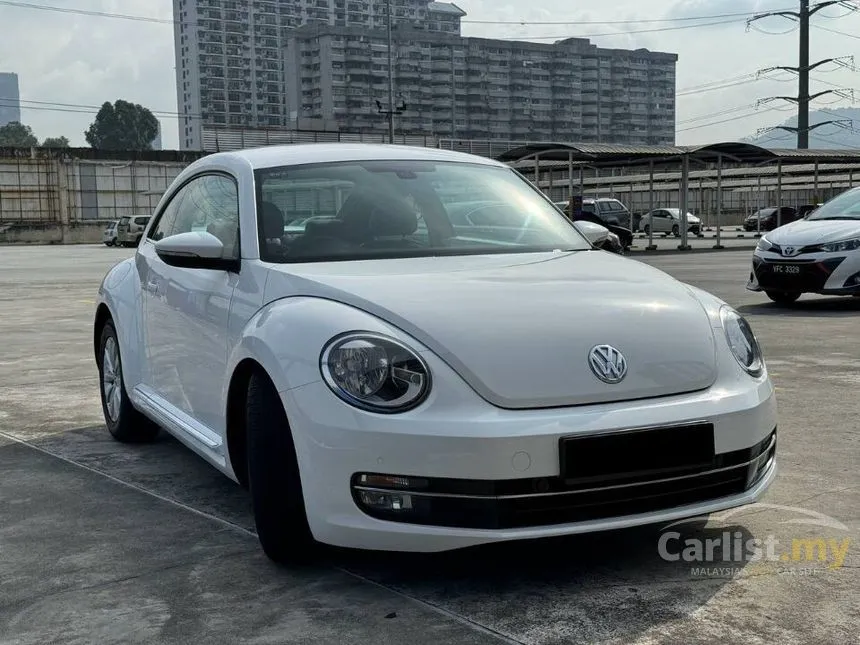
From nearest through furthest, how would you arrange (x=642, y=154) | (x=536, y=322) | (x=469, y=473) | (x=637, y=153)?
(x=469, y=473) → (x=536, y=322) → (x=637, y=153) → (x=642, y=154)

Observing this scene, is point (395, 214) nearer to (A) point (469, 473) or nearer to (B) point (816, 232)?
(A) point (469, 473)

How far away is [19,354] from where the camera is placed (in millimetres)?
9047

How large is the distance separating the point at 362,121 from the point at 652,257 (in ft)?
403

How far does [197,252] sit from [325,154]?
851 millimetres

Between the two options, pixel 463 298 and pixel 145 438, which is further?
pixel 145 438

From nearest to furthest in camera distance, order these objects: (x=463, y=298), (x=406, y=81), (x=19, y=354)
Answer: (x=463, y=298), (x=19, y=354), (x=406, y=81)

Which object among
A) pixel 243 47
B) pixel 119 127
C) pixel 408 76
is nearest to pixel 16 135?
pixel 119 127

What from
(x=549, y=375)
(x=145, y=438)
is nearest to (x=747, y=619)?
(x=549, y=375)

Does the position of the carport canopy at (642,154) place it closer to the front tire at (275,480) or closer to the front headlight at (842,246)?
the front headlight at (842,246)

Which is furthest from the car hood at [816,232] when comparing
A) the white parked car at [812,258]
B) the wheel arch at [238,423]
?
the wheel arch at [238,423]

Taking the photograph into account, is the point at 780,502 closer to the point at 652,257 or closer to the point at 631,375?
the point at 631,375

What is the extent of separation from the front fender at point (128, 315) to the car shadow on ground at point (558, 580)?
125 centimetres

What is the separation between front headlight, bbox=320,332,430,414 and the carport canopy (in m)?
23.3

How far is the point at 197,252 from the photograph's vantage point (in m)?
3.99
